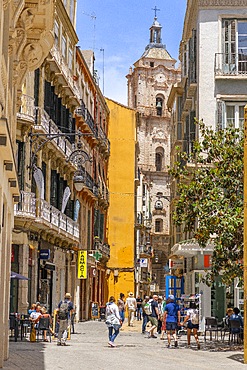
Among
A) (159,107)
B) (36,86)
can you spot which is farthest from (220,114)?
(159,107)

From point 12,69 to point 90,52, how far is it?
3738 centimetres

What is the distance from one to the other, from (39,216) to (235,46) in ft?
37.1

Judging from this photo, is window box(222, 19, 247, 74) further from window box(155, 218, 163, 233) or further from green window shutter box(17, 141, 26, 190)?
window box(155, 218, 163, 233)

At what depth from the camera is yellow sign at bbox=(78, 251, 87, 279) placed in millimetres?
43469

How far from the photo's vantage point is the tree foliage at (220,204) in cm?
2225

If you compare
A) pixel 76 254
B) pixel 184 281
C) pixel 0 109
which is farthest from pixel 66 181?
pixel 0 109

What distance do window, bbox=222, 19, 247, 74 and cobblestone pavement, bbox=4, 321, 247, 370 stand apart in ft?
43.9

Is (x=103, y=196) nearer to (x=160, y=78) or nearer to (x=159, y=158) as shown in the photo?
(x=159, y=158)

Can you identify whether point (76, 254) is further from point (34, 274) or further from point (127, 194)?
point (127, 194)

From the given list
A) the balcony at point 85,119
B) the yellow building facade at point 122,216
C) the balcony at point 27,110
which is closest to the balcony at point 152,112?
the yellow building facade at point 122,216

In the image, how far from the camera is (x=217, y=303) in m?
34.5

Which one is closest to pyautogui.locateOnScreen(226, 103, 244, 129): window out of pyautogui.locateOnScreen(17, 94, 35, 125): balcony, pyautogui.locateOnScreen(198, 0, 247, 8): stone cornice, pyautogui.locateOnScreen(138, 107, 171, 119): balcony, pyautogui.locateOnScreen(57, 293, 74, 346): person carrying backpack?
pyautogui.locateOnScreen(198, 0, 247, 8): stone cornice

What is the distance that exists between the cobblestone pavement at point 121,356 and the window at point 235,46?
1337 cm

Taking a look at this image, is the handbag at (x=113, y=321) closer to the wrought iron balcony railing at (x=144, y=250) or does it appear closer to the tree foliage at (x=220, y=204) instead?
the tree foliage at (x=220, y=204)
